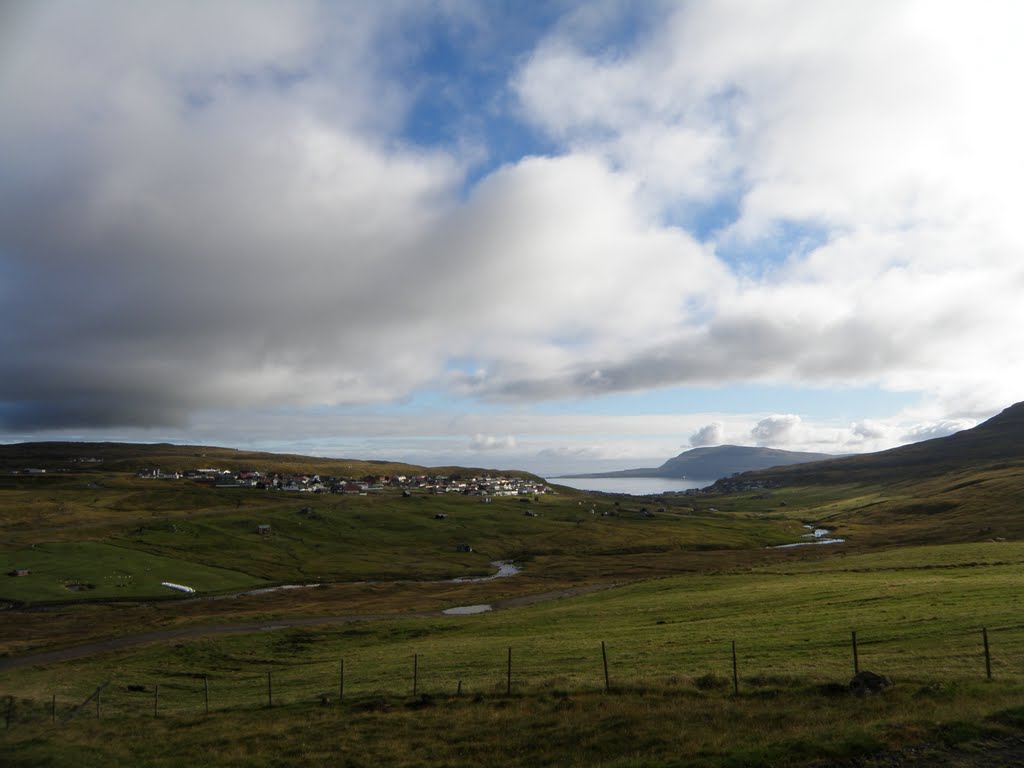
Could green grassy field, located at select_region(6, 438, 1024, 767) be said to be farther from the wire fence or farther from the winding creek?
the winding creek

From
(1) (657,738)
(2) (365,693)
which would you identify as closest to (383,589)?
(2) (365,693)

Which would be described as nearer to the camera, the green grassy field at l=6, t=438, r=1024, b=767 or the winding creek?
the green grassy field at l=6, t=438, r=1024, b=767

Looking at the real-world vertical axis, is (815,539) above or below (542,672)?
below

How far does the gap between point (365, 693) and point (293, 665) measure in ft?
63.7

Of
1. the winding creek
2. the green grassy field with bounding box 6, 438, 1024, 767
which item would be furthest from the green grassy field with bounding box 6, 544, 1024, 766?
the winding creek

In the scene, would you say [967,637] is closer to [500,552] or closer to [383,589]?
[383,589]

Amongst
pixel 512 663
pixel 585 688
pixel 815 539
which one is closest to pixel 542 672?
pixel 512 663

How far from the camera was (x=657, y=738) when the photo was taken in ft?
69.7

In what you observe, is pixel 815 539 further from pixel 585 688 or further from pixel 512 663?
pixel 585 688

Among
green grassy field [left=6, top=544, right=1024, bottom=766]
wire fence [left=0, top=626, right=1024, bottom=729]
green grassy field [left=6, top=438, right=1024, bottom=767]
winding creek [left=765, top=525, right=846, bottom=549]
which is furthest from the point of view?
winding creek [left=765, top=525, right=846, bottom=549]

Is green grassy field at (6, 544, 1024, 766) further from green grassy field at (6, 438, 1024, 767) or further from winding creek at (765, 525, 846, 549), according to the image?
winding creek at (765, 525, 846, 549)

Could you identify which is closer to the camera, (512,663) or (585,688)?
(585,688)

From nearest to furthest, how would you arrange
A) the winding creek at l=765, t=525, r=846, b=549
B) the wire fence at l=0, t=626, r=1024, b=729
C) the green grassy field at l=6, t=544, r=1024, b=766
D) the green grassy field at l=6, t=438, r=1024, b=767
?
the green grassy field at l=6, t=544, r=1024, b=766 → the green grassy field at l=6, t=438, r=1024, b=767 → the wire fence at l=0, t=626, r=1024, b=729 → the winding creek at l=765, t=525, r=846, b=549

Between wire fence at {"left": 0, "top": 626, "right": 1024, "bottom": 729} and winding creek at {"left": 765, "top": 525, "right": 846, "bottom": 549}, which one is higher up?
wire fence at {"left": 0, "top": 626, "right": 1024, "bottom": 729}
